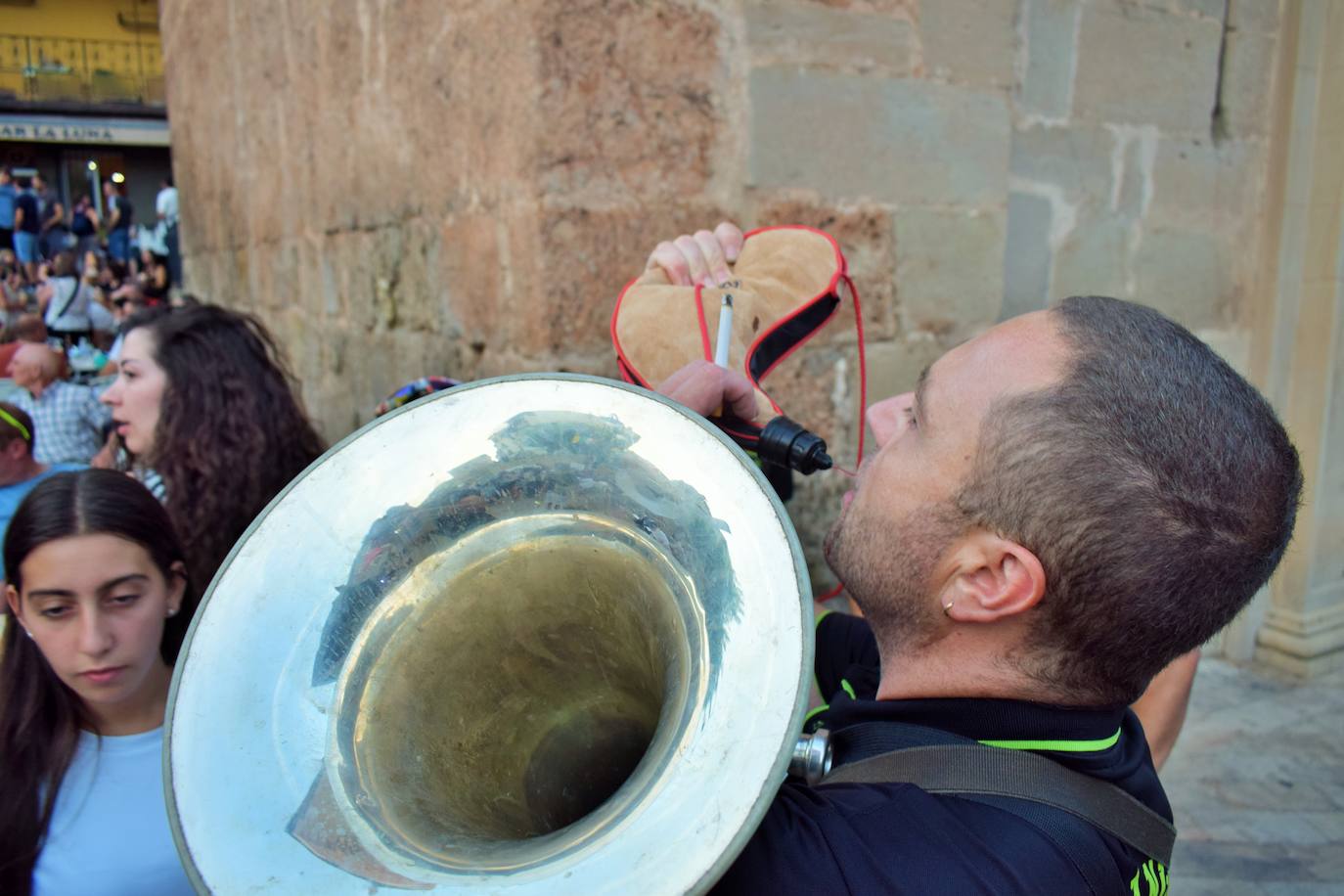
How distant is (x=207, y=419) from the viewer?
2.26 metres

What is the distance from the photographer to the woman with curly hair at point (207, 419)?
218 centimetres

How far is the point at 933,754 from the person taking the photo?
0.95 metres

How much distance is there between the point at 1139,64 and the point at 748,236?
1.77 metres

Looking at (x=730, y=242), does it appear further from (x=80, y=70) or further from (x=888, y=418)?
(x=80, y=70)

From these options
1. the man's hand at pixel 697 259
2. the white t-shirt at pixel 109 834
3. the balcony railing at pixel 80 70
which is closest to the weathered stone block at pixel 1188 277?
the man's hand at pixel 697 259

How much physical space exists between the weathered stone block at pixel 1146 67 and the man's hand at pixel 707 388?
1943 millimetres

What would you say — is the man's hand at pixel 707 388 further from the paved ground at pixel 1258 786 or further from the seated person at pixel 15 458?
the seated person at pixel 15 458

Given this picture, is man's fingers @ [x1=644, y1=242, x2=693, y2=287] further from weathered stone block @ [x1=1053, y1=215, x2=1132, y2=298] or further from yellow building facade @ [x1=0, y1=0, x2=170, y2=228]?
yellow building facade @ [x1=0, y1=0, x2=170, y2=228]

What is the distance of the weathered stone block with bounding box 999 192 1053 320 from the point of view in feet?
9.04

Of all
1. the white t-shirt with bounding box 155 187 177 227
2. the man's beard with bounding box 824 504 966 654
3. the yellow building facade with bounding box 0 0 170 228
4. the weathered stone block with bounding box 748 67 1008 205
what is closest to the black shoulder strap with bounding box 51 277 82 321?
the white t-shirt with bounding box 155 187 177 227

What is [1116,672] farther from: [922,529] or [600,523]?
[600,523]

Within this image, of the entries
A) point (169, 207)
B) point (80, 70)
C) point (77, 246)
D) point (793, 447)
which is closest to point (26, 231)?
point (77, 246)

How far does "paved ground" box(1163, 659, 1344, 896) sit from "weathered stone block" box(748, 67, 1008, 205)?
5.76 ft

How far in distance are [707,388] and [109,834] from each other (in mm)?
1054
